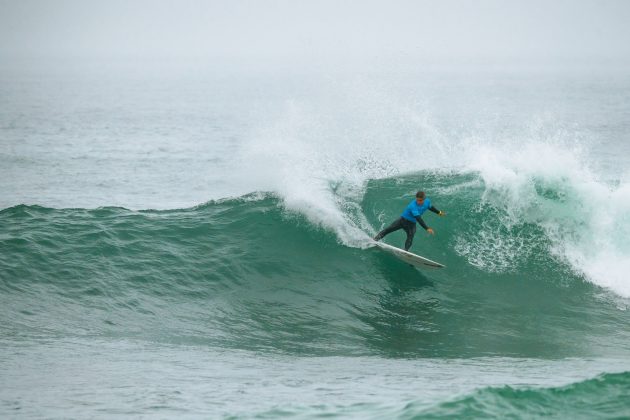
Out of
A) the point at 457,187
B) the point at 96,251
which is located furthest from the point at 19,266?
the point at 457,187

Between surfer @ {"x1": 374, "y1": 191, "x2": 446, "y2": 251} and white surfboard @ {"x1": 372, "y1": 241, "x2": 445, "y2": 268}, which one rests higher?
surfer @ {"x1": 374, "y1": 191, "x2": 446, "y2": 251}

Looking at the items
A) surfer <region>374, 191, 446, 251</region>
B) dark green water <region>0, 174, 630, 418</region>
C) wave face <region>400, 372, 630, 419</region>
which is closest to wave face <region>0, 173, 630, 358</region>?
dark green water <region>0, 174, 630, 418</region>

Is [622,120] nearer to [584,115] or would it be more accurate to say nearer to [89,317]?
[584,115]

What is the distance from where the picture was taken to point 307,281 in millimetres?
16594

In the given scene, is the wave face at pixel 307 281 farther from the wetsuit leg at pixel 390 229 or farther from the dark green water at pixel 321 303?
the wetsuit leg at pixel 390 229

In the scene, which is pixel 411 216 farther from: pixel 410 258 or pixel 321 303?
pixel 321 303

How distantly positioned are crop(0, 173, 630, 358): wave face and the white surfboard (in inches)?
8.7

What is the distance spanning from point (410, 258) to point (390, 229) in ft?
2.72

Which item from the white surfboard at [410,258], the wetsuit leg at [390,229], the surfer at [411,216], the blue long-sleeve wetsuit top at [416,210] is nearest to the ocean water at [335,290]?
the white surfboard at [410,258]

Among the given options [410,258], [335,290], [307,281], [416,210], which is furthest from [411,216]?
[307,281]

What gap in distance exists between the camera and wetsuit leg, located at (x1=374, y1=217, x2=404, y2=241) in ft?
55.4

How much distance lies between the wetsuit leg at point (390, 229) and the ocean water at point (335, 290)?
1.62ft

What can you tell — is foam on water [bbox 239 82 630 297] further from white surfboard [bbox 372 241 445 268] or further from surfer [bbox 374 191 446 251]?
surfer [bbox 374 191 446 251]

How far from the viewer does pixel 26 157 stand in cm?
4006
